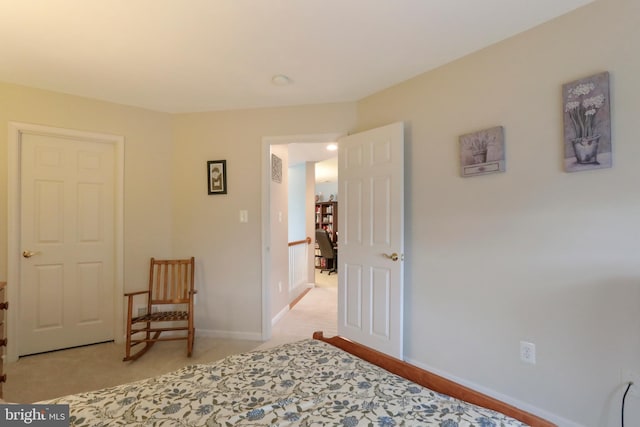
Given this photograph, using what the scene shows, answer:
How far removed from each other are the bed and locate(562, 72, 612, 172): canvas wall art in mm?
1311

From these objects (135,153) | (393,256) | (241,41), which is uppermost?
(241,41)

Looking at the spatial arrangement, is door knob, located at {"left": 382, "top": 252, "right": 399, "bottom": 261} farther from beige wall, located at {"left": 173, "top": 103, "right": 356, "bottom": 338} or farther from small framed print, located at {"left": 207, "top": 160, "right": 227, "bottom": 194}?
small framed print, located at {"left": 207, "top": 160, "right": 227, "bottom": 194}

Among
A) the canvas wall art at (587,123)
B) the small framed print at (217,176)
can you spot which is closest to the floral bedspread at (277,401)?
the canvas wall art at (587,123)

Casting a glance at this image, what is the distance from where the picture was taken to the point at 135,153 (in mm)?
2973

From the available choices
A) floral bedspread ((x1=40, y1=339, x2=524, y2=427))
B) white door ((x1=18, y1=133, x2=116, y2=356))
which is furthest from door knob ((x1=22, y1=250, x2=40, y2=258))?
floral bedspread ((x1=40, y1=339, x2=524, y2=427))

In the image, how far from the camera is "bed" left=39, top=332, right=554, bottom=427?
81 cm

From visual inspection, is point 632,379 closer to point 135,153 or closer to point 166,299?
point 166,299

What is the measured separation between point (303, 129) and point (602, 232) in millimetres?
2283

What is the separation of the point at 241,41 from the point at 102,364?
2.64 metres

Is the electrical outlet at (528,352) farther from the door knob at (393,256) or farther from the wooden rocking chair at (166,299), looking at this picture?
the wooden rocking chair at (166,299)

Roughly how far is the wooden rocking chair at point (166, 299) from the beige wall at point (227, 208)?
0.61ft

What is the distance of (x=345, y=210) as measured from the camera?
2.78m

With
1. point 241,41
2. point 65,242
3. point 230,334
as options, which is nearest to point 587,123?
point 241,41

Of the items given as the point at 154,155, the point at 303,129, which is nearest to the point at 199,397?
the point at 303,129
